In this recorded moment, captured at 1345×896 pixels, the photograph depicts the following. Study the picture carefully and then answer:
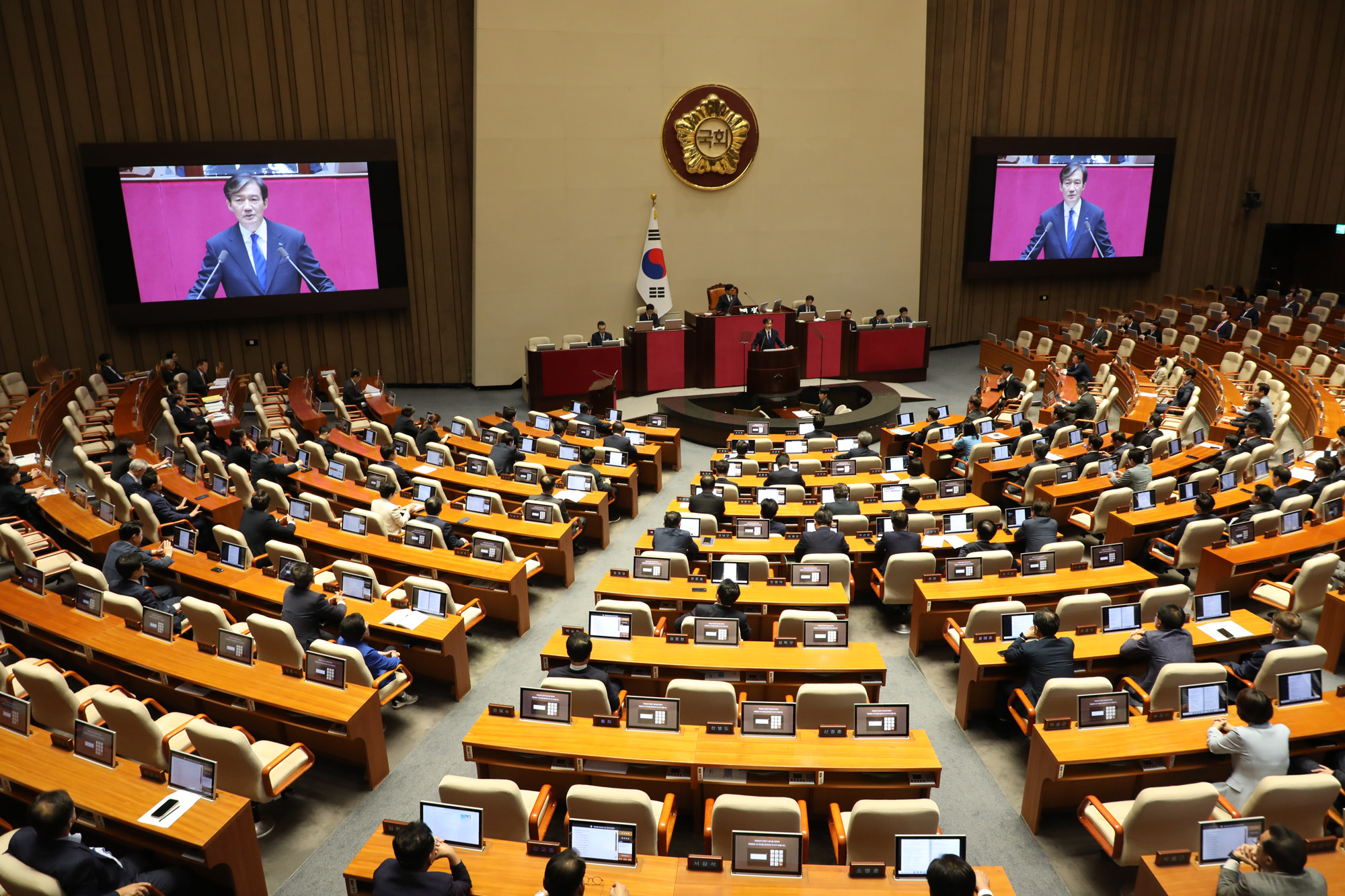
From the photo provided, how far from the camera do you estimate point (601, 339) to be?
53.4ft

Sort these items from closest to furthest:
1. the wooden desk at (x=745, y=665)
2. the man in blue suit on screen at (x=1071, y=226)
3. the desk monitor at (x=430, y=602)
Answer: the wooden desk at (x=745, y=665), the desk monitor at (x=430, y=602), the man in blue suit on screen at (x=1071, y=226)

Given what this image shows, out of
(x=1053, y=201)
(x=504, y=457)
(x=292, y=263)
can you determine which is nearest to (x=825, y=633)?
(x=504, y=457)

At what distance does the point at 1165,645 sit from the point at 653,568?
150 inches

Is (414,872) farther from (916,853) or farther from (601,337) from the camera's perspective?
(601,337)

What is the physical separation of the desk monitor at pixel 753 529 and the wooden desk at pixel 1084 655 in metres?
2.44

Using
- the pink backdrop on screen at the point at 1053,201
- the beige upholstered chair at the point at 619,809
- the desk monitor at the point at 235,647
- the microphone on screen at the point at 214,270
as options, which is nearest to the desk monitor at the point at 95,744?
the desk monitor at the point at 235,647

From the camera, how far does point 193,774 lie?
459 cm

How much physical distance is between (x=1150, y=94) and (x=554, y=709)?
21.4 m

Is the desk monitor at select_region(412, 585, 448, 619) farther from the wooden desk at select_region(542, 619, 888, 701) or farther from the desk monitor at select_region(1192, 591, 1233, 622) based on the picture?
the desk monitor at select_region(1192, 591, 1233, 622)

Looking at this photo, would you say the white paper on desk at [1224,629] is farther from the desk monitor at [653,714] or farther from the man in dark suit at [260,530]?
the man in dark suit at [260,530]

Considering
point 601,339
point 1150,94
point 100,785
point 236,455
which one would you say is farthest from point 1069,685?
point 1150,94

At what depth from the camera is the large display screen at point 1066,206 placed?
765 inches

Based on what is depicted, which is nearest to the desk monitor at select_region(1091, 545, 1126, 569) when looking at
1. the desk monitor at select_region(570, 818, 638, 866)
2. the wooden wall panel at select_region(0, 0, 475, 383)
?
the desk monitor at select_region(570, 818, 638, 866)

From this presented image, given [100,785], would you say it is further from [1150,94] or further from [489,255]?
[1150,94]
